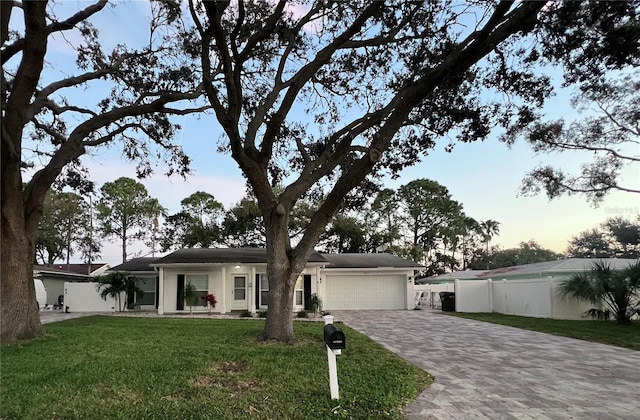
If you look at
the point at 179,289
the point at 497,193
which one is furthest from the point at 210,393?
the point at 497,193

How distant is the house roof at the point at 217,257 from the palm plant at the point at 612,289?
1012cm

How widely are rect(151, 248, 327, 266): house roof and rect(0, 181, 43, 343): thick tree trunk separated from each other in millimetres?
10268

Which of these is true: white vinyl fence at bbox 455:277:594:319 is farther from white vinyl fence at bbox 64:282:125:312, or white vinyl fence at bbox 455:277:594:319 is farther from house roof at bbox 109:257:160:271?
white vinyl fence at bbox 64:282:125:312

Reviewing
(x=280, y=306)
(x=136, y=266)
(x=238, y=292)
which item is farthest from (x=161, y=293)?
(x=280, y=306)

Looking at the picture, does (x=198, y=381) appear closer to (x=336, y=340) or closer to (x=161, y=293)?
(x=336, y=340)

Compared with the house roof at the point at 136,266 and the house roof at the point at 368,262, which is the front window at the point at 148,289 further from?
the house roof at the point at 368,262

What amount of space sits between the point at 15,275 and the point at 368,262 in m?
16.8

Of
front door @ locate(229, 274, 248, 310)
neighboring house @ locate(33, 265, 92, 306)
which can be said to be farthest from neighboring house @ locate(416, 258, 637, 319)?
neighboring house @ locate(33, 265, 92, 306)

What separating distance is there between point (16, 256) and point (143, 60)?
5719 mm

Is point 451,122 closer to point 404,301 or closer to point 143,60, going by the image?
point 143,60

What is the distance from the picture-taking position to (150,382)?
5.54 metres

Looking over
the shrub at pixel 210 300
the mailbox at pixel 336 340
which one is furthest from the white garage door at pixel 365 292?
the mailbox at pixel 336 340

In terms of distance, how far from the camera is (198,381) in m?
5.70

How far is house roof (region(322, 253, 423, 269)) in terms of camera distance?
2245 centimetres
